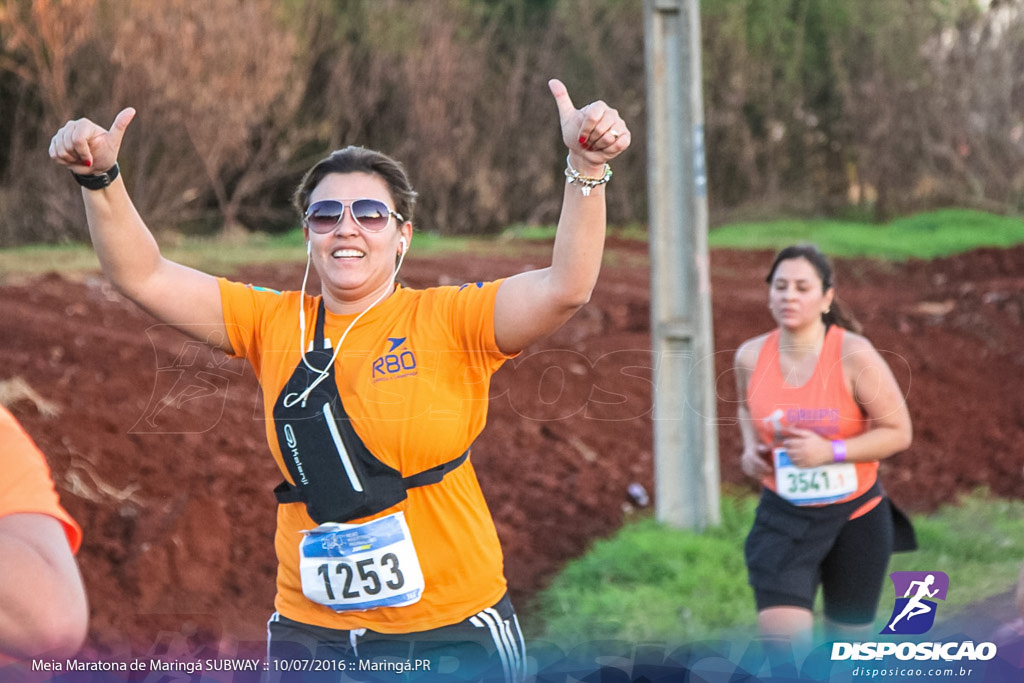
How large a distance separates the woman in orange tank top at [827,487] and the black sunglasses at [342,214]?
1749 mm

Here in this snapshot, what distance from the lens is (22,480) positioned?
4.01ft

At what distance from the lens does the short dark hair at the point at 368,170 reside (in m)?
2.49

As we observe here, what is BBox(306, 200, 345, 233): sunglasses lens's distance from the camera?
94.4 inches

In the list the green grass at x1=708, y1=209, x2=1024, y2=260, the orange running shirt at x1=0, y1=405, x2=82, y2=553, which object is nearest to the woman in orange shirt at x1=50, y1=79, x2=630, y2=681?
the orange running shirt at x1=0, y1=405, x2=82, y2=553

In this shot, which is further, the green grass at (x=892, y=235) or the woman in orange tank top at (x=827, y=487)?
the green grass at (x=892, y=235)

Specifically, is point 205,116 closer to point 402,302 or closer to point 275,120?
point 275,120

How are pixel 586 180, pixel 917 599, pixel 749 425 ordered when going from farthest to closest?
1. pixel 749 425
2. pixel 917 599
3. pixel 586 180

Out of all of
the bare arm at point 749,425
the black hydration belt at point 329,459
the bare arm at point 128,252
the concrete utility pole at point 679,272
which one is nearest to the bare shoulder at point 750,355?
the bare arm at point 749,425

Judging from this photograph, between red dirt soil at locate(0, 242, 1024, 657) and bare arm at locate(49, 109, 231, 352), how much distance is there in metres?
1.57

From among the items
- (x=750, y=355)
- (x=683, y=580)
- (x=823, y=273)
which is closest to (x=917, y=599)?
(x=750, y=355)

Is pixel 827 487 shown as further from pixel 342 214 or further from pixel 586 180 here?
pixel 342 214

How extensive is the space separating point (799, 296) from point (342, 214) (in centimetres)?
188

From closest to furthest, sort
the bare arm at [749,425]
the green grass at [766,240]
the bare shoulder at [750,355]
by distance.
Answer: the bare arm at [749,425] < the bare shoulder at [750,355] < the green grass at [766,240]

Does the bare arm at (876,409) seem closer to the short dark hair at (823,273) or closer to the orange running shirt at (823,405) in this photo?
the orange running shirt at (823,405)
